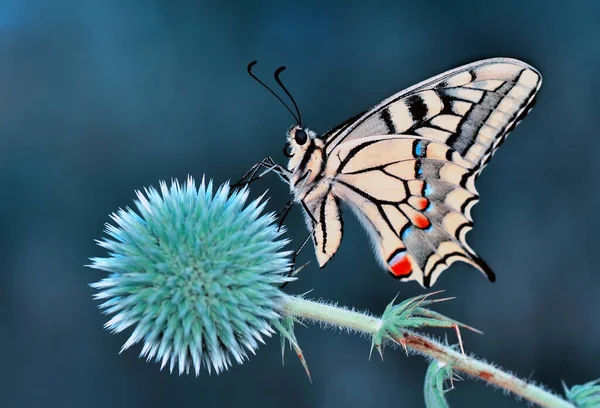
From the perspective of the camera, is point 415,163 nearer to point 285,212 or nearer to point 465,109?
point 465,109

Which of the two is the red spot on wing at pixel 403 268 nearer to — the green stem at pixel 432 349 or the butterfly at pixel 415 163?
the butterfly at pixel 415 163

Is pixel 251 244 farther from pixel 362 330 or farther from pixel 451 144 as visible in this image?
pixel 451 144

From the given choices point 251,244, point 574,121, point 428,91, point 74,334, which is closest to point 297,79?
point 574,121

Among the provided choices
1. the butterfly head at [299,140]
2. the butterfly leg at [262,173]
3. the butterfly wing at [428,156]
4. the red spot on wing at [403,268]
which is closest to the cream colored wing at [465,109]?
the butterfly wing at [428,156]

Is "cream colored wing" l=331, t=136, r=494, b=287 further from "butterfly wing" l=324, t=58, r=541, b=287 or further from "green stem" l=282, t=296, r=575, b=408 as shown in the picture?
"green stem" l=282, t=296, r=575, b=408

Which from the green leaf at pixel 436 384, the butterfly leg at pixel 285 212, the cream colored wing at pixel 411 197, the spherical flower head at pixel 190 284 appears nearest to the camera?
the green leaf at pixel 436 384

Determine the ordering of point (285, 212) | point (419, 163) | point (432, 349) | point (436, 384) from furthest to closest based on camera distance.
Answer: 1. point (419, 163)
2. point (285, 212)
3. point (432, 349)
4. point (436, 384)

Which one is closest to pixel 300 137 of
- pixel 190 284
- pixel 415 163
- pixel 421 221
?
pixel 415 163
